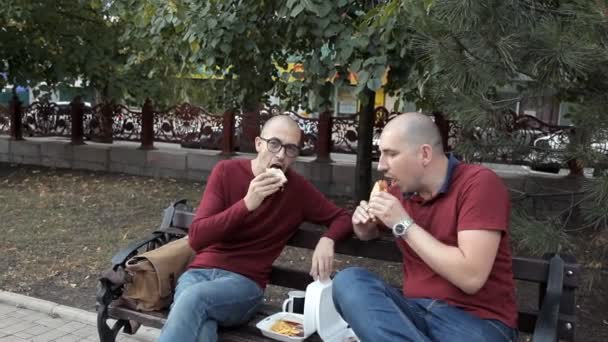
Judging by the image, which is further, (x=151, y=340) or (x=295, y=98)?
(x=295, y=98)

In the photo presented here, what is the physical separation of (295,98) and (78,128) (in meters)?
6.30

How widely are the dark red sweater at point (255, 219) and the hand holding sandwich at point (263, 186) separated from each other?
0.57 ft

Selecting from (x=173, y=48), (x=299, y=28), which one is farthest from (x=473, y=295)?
(x=173, y=48)

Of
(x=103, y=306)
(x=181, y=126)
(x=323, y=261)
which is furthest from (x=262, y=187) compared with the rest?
(x=181, y=126)

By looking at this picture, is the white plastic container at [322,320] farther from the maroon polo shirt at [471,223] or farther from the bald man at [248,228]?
the maroon polo shirt at [471,223]

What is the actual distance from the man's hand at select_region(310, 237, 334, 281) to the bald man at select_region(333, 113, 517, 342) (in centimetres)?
38

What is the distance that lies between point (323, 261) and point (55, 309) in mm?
2345

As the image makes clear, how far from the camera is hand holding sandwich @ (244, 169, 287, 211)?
9.77ft

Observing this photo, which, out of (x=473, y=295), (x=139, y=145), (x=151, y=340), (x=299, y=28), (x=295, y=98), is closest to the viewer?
(x=473, y=295)

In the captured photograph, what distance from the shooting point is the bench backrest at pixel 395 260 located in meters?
2.81

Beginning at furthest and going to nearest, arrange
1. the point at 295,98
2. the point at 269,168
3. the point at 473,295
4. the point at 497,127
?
the point at 295,98
the point at 497,127
the point at 269,168
the point at 473,295

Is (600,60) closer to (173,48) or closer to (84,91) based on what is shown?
(173,48)

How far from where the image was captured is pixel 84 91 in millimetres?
10266

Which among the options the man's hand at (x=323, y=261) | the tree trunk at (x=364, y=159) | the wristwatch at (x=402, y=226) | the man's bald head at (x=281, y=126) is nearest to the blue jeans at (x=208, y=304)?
the man's hand at (x=323, y=261)
